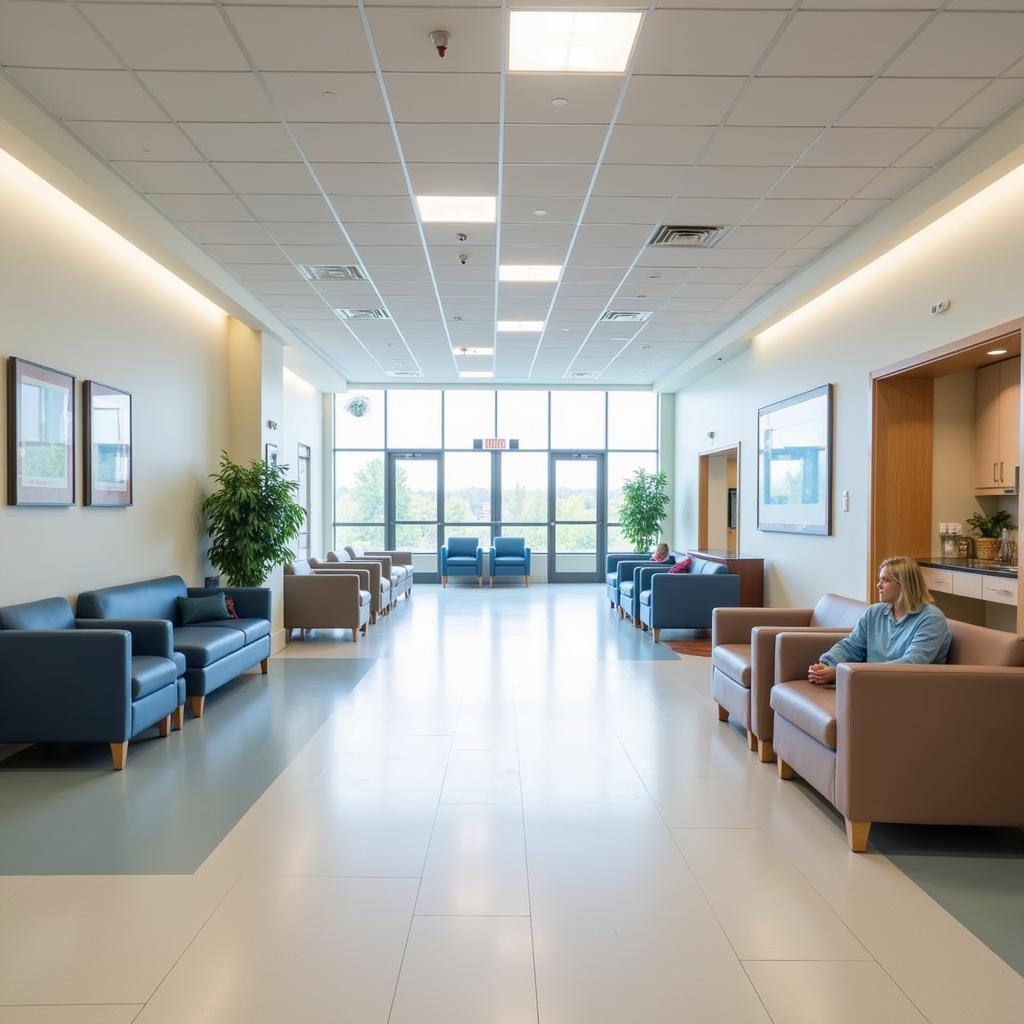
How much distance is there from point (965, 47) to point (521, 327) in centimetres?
634

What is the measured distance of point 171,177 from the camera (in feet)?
16.6

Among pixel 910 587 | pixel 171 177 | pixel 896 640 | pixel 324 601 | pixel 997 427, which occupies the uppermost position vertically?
pixel 171 177

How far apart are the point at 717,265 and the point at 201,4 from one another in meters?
4.87

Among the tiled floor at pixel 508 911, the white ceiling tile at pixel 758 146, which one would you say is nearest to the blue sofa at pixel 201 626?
the tiled floor at pixel 508 911

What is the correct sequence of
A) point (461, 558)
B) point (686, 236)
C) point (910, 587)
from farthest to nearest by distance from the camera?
point (461, 558) → point (686, 236) → point (910, 587)

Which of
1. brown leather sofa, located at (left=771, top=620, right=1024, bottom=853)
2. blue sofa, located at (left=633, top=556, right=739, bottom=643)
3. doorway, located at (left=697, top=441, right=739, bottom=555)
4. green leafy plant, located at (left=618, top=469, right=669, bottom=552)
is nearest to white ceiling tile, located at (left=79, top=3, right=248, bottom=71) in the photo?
brown leather sofa, located at (left=771, top=620, right=1024, bottom=853)

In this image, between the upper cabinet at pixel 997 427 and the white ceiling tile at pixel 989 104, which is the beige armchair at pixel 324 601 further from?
the white ceiling tile at pixel 989 104

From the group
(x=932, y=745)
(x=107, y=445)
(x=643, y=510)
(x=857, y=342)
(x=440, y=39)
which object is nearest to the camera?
(x=932, y=745)

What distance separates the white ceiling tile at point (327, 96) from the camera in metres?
3.91

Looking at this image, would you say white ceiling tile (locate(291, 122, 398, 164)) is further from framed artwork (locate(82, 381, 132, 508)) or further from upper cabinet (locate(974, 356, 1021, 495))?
upper cabinet (locate(974, 356, 1021, 495))

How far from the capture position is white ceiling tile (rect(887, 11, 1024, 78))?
3438mm

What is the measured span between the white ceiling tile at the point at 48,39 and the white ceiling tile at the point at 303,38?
717 mm

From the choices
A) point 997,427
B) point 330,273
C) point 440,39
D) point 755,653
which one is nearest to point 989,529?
point 997,427

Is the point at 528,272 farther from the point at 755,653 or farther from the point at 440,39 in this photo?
the point at 755,653
